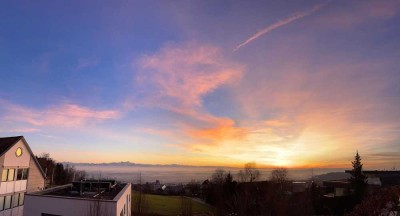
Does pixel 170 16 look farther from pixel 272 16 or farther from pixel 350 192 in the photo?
pixel 350 192

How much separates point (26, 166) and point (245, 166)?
132 feet

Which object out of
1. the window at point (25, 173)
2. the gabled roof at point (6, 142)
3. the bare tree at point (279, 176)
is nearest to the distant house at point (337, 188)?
the bare tree at point (279, 176)

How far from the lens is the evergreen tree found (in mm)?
37366

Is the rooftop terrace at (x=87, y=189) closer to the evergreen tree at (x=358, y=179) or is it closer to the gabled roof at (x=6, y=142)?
the gabled roof at (x=6, y=142)

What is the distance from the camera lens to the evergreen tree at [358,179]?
37.4m

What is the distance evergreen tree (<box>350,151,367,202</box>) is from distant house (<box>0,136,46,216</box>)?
36068 mm

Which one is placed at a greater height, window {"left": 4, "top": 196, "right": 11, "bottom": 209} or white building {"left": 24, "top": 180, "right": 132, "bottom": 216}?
white building {"left": 24, "top": 180, "right": 132, "bottom": 216}

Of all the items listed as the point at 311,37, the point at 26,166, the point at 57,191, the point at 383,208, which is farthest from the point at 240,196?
the point at 383,208

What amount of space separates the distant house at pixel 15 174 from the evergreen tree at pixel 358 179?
36.1 m

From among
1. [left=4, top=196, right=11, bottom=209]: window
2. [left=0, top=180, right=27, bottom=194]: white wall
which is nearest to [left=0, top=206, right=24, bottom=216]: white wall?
[left=4, top=196, right=11, bottom=209]: window

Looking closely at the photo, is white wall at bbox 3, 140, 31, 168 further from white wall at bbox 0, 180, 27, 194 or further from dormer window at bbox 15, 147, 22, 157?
white wall at bbox 0, 180, 27, 194

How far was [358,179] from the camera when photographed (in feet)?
127

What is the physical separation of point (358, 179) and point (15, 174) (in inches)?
1513

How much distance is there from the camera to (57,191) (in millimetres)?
29891
